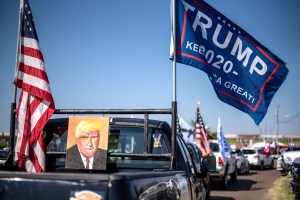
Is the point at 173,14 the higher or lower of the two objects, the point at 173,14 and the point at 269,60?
the higher

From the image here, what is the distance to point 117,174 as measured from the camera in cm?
229

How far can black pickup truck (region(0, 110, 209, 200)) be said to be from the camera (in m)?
2.27

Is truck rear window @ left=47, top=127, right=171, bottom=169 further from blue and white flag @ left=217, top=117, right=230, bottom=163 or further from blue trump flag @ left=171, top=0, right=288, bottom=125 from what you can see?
blue and white flag @ left=217, top=117, right=230, bottom=163

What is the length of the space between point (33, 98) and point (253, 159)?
2458 centimetres

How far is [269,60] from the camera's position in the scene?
218 inches

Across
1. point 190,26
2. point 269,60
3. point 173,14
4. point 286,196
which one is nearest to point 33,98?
point 173,14

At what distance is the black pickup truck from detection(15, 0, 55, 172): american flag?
0.21 meters

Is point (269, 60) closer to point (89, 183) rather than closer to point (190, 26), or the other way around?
point (190, 26)

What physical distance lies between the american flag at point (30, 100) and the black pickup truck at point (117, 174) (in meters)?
0.21

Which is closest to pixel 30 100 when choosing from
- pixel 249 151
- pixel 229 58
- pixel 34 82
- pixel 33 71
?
pixel 34 82

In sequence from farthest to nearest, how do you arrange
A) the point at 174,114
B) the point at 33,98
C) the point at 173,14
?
the point at 173,14
the point at 33,98
the point at 174,114


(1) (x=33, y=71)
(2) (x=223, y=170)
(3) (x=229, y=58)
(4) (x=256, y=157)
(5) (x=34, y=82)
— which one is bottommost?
(2) (x=223, y=170)

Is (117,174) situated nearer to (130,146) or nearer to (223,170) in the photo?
(130,146)

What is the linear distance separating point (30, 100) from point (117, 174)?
102 inches
